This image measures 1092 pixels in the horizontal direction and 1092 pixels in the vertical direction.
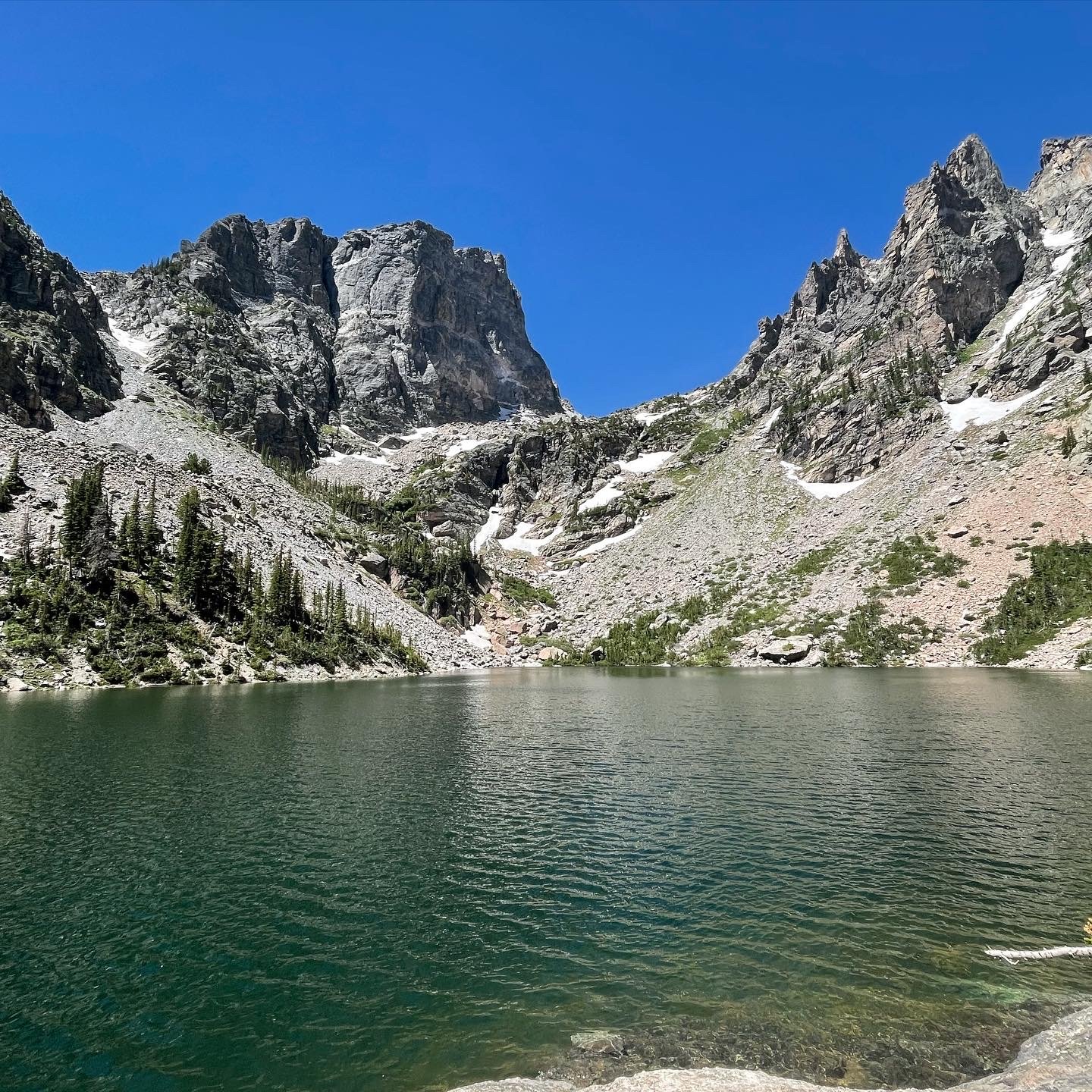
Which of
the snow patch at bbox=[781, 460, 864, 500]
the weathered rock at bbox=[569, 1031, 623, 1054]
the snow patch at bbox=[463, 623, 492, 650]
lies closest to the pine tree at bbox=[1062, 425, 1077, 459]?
the snow patch at bbox=[781, 460, 864, 500]

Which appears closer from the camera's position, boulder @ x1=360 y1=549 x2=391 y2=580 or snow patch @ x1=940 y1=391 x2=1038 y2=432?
boulder @ x1=360 y1=549 x2=391 y2=580

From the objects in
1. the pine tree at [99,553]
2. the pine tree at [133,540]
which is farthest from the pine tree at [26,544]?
the pine tree at [133,540]

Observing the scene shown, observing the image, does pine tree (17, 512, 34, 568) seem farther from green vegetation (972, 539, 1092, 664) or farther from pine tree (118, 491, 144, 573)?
green vegetation (972, 539, 1092, 664)

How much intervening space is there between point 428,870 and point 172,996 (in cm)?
894

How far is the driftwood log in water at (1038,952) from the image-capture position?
51.4 feet

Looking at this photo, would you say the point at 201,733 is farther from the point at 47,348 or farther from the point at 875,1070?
the point at 47,348

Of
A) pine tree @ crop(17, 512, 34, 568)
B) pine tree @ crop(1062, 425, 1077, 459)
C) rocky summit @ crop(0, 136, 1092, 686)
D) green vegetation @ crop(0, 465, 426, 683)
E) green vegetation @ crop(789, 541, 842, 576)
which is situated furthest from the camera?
green vegetation @ crop(789, 541, 842, 576)

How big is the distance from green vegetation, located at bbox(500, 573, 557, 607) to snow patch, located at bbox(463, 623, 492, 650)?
15.0m

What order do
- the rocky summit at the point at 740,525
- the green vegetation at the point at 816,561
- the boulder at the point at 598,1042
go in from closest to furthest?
1. the boulder at the point at 598,1042
2. the rocky summit at the point at 740,525
3. the green vegetation at the point at 816,561

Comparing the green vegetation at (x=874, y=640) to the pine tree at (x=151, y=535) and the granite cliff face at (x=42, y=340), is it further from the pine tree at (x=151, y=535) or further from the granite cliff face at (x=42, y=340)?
the granite cliff face at (x=42, y=340)

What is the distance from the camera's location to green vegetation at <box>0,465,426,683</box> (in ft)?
273

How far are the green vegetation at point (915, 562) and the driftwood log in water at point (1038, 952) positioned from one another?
123612 mm

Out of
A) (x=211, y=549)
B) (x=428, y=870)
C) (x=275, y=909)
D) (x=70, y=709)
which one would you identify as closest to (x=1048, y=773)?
(x=428, y=870)

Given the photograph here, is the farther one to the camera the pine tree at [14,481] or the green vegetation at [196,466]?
the green vegetation at [196,466]
